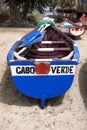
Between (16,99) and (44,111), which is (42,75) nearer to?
(44,111)

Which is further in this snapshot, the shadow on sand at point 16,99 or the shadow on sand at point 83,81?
the shadow on sand at point 83,81

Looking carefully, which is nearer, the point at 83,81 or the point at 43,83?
the point at 43,83

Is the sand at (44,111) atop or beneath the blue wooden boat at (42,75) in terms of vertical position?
beneath

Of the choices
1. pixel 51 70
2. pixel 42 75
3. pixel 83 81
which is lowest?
pixel 83 81

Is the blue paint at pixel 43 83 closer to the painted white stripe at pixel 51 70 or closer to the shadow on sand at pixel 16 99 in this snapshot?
the painted white stripe at pixel 51 70

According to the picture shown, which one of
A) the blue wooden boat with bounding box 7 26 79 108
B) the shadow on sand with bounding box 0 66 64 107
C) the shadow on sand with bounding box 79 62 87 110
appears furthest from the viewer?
the shadow on sand with bounding box 79 62 87 110

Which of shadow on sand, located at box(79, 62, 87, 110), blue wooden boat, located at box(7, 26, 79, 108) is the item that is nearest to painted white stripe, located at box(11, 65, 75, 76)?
blue wooden boat, located at box(7, 26, 79, 108)

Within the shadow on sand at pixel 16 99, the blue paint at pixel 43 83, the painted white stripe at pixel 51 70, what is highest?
the painted white stripe at pixel 51 70

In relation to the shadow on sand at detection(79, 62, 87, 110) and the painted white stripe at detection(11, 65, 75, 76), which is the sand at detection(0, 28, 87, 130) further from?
the painted white stripe at detection(11, 65, 75, 76)

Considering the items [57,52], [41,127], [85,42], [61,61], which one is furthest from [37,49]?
[85,42]

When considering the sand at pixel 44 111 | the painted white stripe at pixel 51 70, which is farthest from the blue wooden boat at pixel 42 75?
the sand at pixel 44 111

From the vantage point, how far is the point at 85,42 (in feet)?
40.4

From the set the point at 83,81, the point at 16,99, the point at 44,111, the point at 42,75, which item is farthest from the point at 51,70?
the point at 83,81

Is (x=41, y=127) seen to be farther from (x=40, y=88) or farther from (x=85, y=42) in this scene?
(x=85, y=42)
